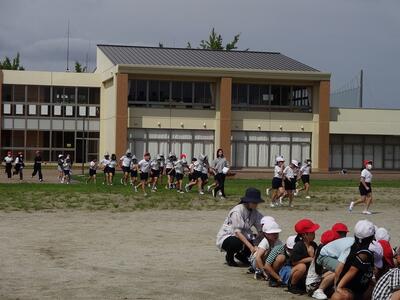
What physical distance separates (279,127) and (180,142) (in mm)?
7134

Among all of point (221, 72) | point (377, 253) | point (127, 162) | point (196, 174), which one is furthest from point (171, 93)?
point (377, 253)

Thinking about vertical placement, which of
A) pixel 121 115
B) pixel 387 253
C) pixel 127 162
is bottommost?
pixel 387 253

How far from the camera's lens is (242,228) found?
11273 millimetres

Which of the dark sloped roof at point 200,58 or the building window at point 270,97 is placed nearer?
the dark sloped roof at point 200,58

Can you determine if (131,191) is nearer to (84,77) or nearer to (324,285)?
(324,285)

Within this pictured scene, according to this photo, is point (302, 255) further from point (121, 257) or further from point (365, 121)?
point (365, 121)

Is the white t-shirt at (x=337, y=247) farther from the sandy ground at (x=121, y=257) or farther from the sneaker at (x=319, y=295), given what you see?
the sandy ground at (x=121, y=257)

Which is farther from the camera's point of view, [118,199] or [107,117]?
[107,117]

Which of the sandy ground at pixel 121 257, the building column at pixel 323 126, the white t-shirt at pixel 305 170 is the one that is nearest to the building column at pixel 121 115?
the building column at pixel 323 126

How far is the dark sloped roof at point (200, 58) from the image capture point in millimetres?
53562

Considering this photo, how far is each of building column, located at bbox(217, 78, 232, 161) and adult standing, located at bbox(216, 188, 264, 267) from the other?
4082 cm

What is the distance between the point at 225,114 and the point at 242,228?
135 feet

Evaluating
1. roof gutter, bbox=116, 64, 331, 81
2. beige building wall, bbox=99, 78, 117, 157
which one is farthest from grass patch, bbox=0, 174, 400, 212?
beige building wall, bbox=99, 78, 117, 157

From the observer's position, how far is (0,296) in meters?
8.66
